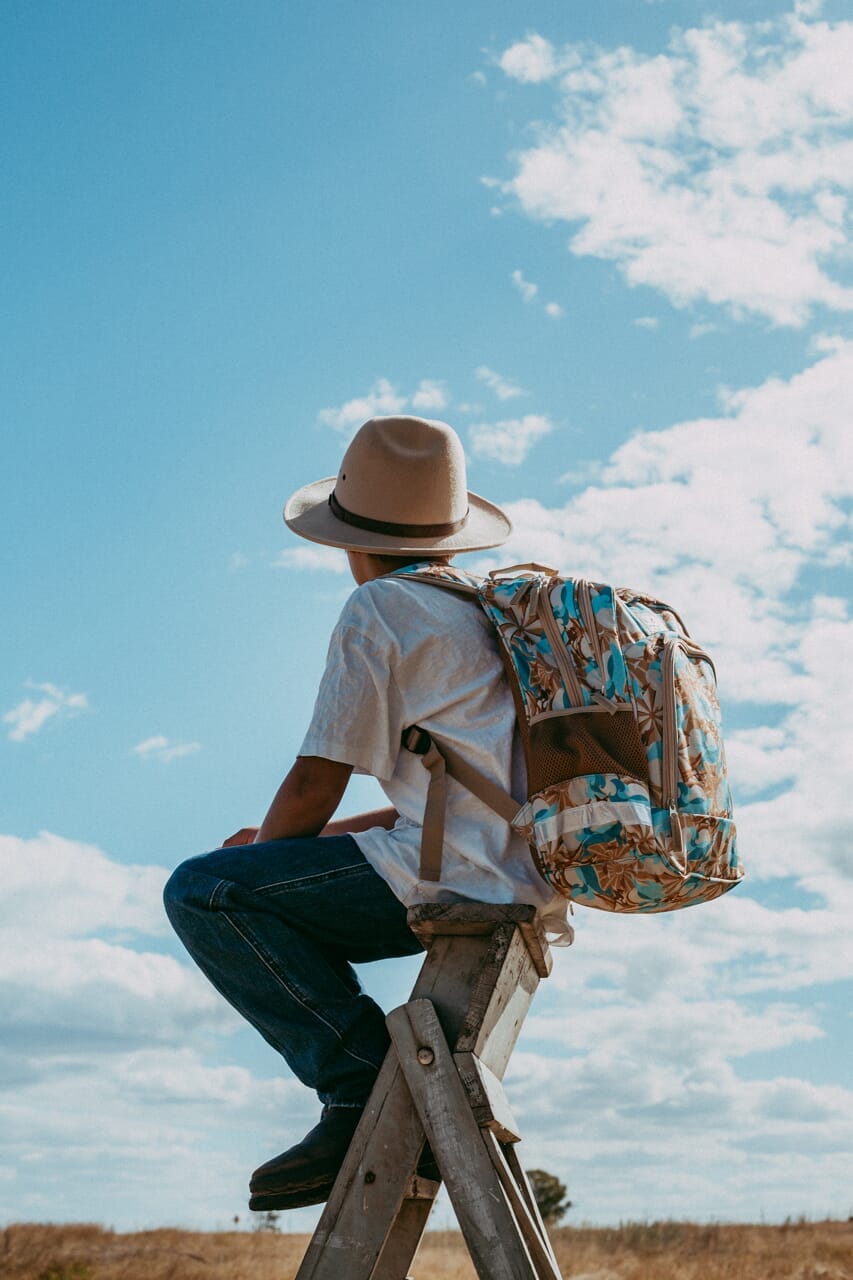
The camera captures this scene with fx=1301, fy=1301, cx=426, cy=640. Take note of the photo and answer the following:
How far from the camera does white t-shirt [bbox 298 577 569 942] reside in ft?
12.4

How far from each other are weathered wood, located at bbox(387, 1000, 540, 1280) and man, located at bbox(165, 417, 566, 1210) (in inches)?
12.3

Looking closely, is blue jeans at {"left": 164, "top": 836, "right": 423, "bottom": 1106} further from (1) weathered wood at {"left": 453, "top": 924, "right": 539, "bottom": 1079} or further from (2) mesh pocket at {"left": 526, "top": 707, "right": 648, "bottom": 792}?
(2) mesh pocket at {"left": 526, "top": 707, "right": 648, "bottom": 792}

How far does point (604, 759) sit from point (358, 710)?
0.73 meters

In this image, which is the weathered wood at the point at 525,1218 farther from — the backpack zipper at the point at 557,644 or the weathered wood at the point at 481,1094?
the backpack zipper at the point at 557,644

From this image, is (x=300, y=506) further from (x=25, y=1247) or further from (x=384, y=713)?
(x=25, y=1247)

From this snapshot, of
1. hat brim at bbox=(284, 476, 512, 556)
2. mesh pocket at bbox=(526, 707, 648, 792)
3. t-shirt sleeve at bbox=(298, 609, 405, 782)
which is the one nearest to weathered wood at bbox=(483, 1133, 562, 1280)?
mesh pocket at bbox=(526, 707, 648, 792)

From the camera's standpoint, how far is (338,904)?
12.7 ft

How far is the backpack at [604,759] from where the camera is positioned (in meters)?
3.59

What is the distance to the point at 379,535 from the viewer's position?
4.53 metres

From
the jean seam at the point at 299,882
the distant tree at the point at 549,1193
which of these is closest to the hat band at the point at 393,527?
the jean seam at the point at 299,882

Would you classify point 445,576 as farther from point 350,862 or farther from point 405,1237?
point 405,1237

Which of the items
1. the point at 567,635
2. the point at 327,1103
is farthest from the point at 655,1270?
the point at 567,635

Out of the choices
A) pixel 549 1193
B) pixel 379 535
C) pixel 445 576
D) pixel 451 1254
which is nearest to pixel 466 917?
pixel 445 576

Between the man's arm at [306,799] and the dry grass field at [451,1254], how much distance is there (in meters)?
6.56
